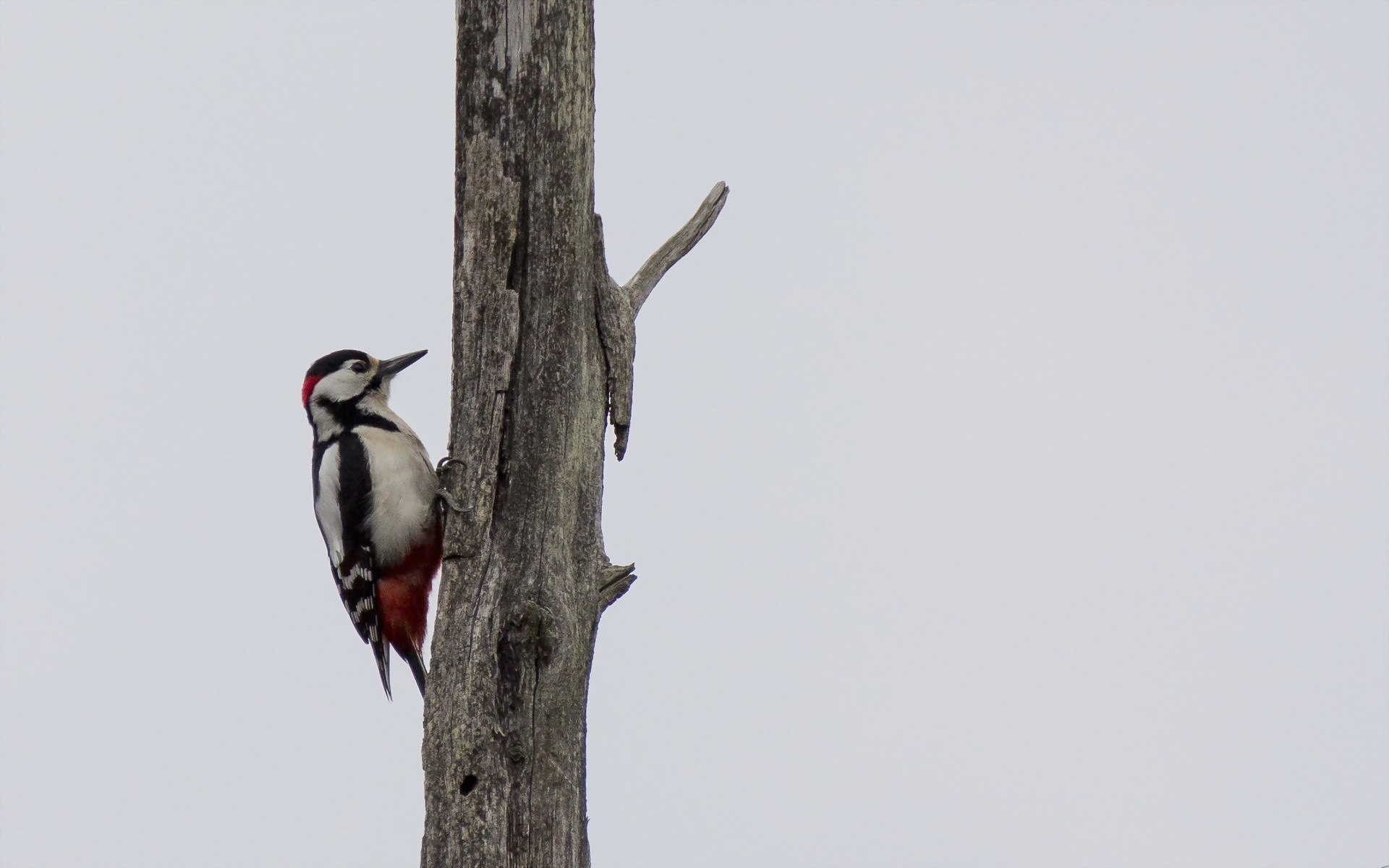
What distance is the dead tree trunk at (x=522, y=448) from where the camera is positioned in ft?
9.34

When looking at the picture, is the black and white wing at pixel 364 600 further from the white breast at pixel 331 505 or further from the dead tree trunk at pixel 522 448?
the dead tree trunk at pixel 522 448

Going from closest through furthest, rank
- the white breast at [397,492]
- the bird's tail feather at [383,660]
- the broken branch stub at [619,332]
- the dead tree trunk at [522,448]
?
1. the dead tree trunk at [522,448]
2. the broken branch stub at [619,332]
3. the white breast at [397,492]
4. the bird's tail feather at [383,660]

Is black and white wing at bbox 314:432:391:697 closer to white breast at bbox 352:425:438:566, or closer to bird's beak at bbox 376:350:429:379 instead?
white breast at bbox 352:425:438:566

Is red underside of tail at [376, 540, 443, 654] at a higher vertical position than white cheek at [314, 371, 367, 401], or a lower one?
lower

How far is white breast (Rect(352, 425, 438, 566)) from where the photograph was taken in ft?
12.6

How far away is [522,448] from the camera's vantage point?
2.97 metres

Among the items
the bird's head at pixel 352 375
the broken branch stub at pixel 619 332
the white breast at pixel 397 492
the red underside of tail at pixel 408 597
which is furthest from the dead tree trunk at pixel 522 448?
the bird's head at pixel 352 375

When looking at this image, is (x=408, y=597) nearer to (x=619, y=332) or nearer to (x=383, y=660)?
(x=383, y=660)

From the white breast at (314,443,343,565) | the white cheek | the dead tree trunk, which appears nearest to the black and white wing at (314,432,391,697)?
the white breast at (314,443,343,565)

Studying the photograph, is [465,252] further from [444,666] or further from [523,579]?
[444,666]

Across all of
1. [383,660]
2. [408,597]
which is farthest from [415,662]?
[408,597]

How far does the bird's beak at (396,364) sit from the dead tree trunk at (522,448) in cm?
139

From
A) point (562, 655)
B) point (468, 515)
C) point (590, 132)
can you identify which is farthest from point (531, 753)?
point (590, 132)

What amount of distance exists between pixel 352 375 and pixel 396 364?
17cm
